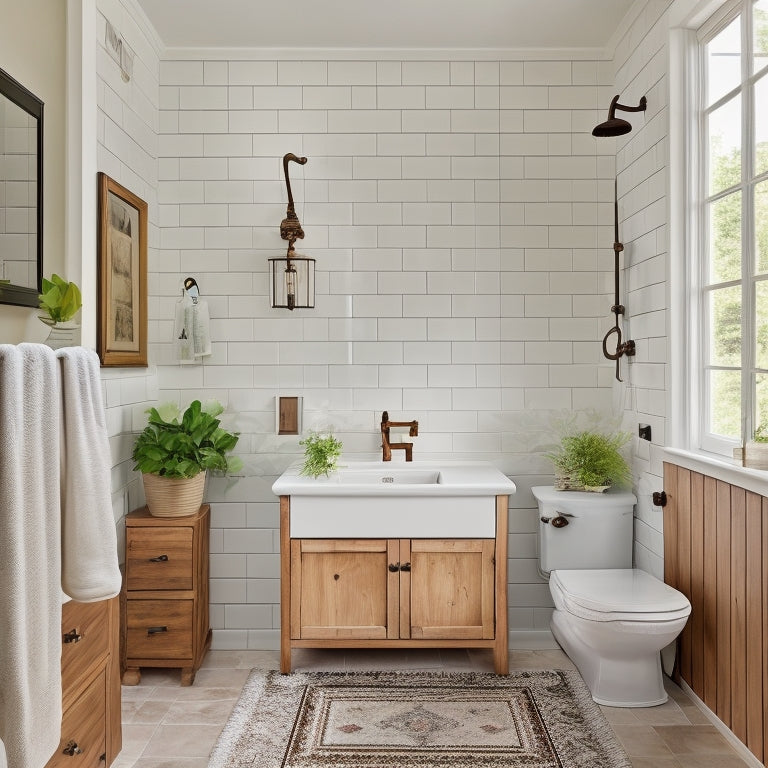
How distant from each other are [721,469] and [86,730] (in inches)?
82.3

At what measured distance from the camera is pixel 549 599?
136 inches

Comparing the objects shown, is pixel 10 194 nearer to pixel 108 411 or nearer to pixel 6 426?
pixel 6 426

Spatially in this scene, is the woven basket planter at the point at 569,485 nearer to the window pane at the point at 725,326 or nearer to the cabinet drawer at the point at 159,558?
the window pane at the point at 725,326

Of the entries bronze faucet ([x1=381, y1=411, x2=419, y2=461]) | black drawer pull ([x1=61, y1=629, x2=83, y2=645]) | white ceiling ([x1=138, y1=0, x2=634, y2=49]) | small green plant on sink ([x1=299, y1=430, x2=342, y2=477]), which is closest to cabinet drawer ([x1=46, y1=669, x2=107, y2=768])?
black drawer pull ([x1=61, y1=629, x2=83, y2=645])

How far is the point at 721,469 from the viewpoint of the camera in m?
2.38

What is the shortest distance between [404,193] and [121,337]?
4.86 ft

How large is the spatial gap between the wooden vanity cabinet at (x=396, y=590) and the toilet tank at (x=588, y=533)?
0.32 m

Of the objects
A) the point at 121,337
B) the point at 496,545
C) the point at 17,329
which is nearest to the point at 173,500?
the point at 121,337

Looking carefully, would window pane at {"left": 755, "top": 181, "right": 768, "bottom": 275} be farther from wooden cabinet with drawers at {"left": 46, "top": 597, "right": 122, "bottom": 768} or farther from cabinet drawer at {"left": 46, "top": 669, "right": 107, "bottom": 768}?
cabinet drawer at {"left": 46, "top": 669, "right": 107, "bottom": 768}

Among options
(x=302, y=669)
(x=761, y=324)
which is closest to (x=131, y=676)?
(x=302, y=669)

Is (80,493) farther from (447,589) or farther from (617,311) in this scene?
(617,311)

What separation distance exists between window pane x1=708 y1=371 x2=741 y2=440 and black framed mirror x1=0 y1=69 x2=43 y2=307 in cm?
229

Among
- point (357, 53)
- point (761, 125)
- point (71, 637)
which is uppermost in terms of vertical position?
point (357, 53)

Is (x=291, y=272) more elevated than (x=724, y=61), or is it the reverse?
(x=724, y=61)
